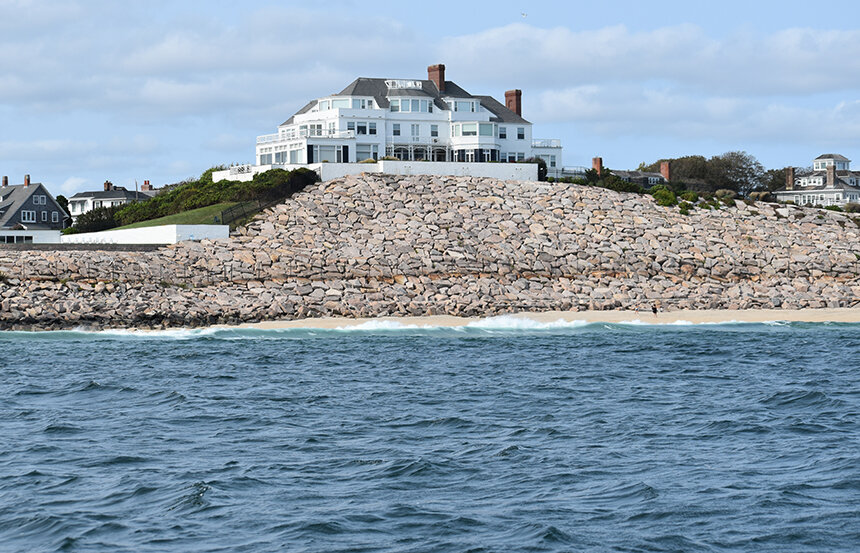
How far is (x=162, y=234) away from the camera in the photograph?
6000cm

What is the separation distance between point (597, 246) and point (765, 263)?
9.69 m

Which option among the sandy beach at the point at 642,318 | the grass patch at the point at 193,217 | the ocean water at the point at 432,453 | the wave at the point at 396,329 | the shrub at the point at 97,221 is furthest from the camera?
the shrub at the point at 97,221

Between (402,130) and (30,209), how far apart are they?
39.6 m

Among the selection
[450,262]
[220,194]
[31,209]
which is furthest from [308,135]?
[31,209]

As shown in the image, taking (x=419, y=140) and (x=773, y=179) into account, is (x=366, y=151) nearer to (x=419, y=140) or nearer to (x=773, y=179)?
(x=419, y=140)

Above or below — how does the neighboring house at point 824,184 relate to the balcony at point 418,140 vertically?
below

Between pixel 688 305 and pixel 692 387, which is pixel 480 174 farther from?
pixel 692 387

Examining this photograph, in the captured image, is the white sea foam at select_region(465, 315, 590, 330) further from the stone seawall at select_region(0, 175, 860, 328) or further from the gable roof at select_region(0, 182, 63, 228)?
the gable roof at select_region(0, 182, 63, 228)

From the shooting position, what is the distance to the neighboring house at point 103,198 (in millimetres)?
119625

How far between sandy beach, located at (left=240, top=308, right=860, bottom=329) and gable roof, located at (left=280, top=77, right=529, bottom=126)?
1253 inches

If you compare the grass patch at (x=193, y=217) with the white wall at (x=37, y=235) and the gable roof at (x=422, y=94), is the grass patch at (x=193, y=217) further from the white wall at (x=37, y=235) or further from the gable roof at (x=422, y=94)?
the gable roof at (x=422, y=94)

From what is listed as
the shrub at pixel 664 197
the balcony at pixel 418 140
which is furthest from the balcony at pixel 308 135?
the shrub at pixel 664 197

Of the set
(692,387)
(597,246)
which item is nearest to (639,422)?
(692,387)

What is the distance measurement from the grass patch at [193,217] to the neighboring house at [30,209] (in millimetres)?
32846
